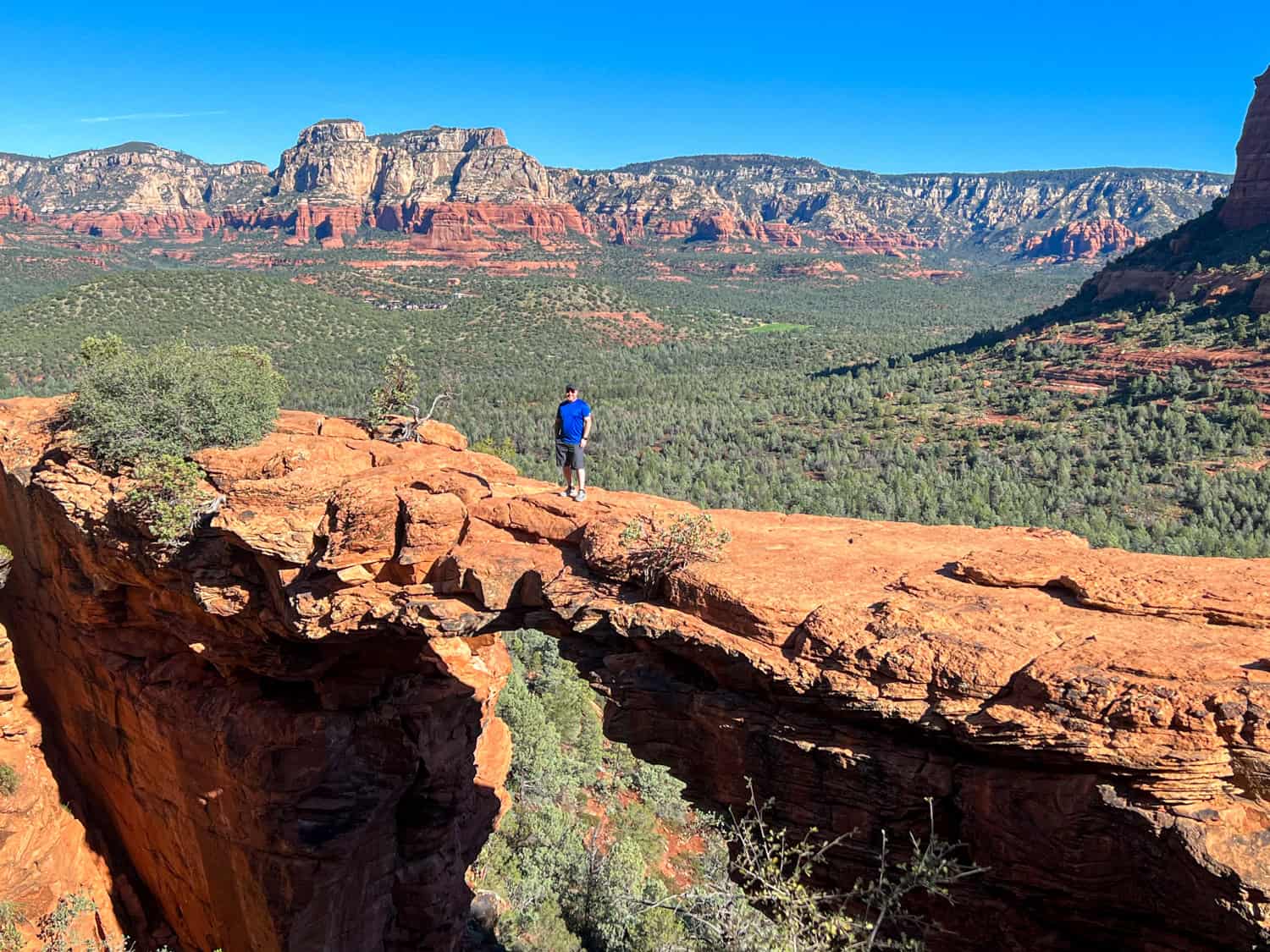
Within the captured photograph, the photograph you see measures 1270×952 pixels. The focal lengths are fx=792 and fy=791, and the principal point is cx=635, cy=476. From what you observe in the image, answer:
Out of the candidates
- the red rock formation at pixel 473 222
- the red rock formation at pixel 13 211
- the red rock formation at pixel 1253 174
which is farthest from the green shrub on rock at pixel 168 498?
the red rock formation at pixel 13 211

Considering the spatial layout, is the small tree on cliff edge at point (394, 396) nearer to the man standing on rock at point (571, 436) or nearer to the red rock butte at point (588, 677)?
the red rock butte at point (588, 677)

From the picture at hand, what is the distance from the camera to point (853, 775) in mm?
7121

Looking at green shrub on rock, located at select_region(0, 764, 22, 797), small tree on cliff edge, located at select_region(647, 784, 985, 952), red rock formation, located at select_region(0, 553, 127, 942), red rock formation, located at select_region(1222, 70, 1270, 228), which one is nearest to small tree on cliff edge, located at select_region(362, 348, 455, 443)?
red rock formation, located at select_region(0, 553, 127, 942)

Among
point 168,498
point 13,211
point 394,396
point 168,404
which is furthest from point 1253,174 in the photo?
point 13,211

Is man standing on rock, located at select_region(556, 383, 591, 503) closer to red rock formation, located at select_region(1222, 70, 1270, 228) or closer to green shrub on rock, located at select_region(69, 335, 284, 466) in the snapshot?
green shrub on rock, located at select_region(69, 335, 284, 466)

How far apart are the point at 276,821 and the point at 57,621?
6.12 metres

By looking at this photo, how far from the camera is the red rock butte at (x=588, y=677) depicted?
19.4ft

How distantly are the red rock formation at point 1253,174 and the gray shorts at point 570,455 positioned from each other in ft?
232

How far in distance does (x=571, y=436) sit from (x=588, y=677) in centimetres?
382

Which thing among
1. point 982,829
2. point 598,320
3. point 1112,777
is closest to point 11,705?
point 982,829

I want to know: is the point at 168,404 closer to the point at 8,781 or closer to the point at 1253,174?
the point at 8,781

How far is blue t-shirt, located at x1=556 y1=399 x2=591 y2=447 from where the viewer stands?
11400 millimetres

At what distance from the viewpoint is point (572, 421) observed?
1151 centimetres

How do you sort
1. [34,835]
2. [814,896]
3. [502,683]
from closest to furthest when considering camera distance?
1. [814,896]
2. [34,835]
3. [502,683]
